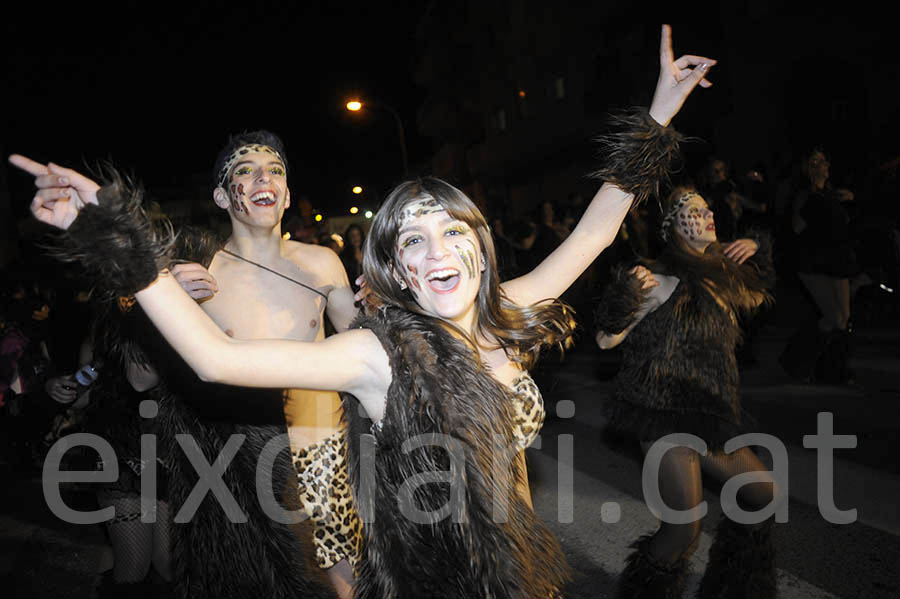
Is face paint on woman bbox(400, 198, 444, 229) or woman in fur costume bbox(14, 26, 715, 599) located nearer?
woman in fur costume bbox(14, 26, 715, 599)

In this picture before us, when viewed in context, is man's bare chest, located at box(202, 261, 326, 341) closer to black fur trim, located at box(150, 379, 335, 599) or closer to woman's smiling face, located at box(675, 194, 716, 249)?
black fur trim, located at box(150, 379, 335, 599)

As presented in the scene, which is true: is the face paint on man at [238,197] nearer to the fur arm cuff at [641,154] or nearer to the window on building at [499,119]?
the fur arm cuff at [641,154]

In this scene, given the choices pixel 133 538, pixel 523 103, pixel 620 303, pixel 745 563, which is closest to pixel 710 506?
pixel 745 563

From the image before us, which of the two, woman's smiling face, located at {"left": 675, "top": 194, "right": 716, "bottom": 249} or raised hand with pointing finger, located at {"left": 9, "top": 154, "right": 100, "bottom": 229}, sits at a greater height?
raised hand with pointing finger, located at {"left": 9, "top": 154, "right": 100, "bottom": 229}

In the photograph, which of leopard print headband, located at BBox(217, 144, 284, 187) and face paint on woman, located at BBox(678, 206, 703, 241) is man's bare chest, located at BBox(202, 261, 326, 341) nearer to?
leopard print headband, located at BBox(217, 144, 284, 187)

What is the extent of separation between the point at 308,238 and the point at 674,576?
5.50 meters

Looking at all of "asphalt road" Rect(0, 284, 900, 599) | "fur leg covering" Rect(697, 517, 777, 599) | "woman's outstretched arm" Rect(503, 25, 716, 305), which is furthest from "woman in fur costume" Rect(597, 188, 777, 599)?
"woman's outstretched arm" Rect(503, 25, 716, 305)

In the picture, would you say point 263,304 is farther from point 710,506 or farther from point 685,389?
point 710,506

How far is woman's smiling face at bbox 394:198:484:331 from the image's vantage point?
214 centimetres

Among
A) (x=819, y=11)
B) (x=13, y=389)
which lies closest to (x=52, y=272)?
(x=13, y=389)

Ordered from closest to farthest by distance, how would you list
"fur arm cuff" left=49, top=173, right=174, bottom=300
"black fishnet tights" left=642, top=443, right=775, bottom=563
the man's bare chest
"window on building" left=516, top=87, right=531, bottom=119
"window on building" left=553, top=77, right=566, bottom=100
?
"fur arm cuff" left=49, top=173, right=174, bottom=300, "black fishnet tights" left=642, top=443, right=775, bottom=563, the man's bare chest, "window on building" left=553, top=77, right=566, bottom=100, "window on building" left=516, top=87, right=531, bottom=119

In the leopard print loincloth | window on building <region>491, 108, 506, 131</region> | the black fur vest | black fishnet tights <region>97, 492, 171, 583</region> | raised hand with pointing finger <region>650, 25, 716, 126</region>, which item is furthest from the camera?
window on building <region>491, 108, 506, 131</region>

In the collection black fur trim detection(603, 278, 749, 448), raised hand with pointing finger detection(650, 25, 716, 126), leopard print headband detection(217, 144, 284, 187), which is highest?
raised hand with pointing finger detection(650, 25, 716, 126)

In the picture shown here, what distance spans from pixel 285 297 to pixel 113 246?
1.61 metres
